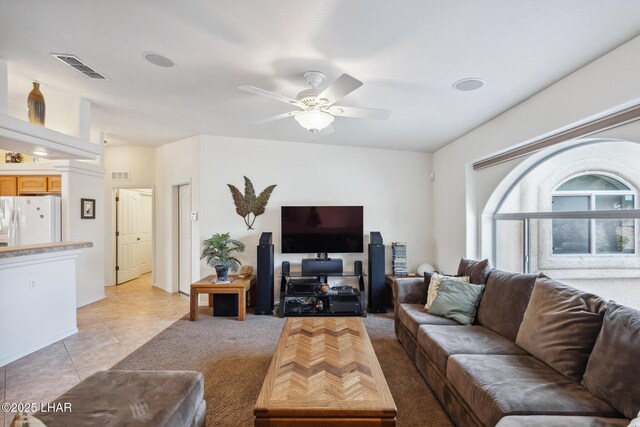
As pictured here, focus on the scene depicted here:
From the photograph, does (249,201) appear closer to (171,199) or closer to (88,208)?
(171,199)

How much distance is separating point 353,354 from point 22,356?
126 inches

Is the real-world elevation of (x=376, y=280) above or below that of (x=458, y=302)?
below

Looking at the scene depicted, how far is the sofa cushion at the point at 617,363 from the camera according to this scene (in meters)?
1.39

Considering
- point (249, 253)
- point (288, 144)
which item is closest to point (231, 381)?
point (249, 253)

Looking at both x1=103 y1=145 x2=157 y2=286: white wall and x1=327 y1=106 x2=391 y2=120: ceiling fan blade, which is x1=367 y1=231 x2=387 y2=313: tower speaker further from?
x1=103 y1=145 x2=157 y2=286: white wall

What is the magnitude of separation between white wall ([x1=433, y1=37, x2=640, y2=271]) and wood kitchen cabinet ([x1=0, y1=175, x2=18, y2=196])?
6962 millimetres

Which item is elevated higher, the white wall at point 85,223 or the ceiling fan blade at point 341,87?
the ceiling fan blade at point 341,87

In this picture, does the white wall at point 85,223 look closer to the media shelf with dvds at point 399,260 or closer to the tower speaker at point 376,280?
the tower speaker at point 376,280

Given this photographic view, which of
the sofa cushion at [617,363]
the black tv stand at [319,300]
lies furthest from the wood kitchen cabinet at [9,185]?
the sofa cushion at [617,363]

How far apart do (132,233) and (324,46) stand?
642cm

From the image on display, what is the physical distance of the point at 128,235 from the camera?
6.72 m

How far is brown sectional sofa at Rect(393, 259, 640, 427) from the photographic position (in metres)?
1.43

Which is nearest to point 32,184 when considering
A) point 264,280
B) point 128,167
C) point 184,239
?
point 128,167

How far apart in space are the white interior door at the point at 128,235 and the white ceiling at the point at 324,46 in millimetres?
3390
